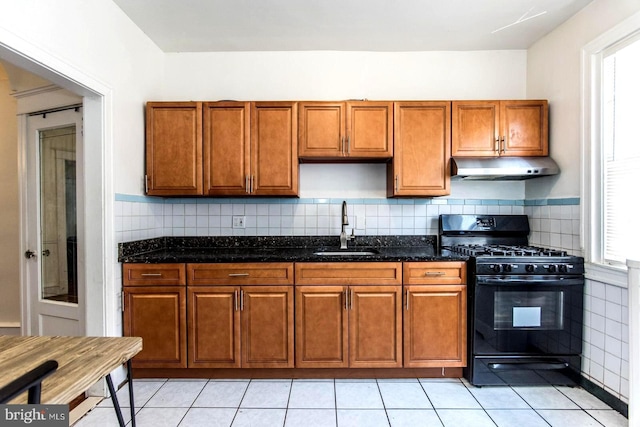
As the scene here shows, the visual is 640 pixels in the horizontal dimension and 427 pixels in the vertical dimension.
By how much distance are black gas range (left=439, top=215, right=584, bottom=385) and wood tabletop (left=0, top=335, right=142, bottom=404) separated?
207cm

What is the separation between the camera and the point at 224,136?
98.3 inches

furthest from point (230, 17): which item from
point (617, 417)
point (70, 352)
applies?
point (617, 417)

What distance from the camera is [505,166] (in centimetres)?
244

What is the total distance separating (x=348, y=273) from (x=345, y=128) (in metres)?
1.12

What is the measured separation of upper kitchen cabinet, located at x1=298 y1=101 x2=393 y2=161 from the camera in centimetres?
250

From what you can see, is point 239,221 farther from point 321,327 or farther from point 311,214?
point 321,327

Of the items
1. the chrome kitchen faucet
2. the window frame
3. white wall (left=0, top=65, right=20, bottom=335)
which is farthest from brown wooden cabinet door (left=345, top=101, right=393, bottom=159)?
white wall (left=0, top=65, right=20, bottom=335)

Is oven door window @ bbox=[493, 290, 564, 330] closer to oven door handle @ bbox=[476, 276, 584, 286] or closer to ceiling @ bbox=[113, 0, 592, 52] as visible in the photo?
oven door handle @ bbox=[476, 276, 584, 286]

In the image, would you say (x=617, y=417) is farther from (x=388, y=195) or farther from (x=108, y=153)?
(x=108, y=153)

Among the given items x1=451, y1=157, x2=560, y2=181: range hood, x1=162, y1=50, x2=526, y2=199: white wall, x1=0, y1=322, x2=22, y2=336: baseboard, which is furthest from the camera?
x1=0, y1=322, x2=22, y2=336: baseboard

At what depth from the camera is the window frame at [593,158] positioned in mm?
2084

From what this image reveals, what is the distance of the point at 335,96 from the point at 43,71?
1995mm

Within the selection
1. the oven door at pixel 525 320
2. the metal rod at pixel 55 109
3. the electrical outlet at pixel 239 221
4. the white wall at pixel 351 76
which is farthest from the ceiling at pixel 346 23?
the oven door at pixel 525 320

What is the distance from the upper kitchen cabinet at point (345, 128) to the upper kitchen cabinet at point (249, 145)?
0.35ft
